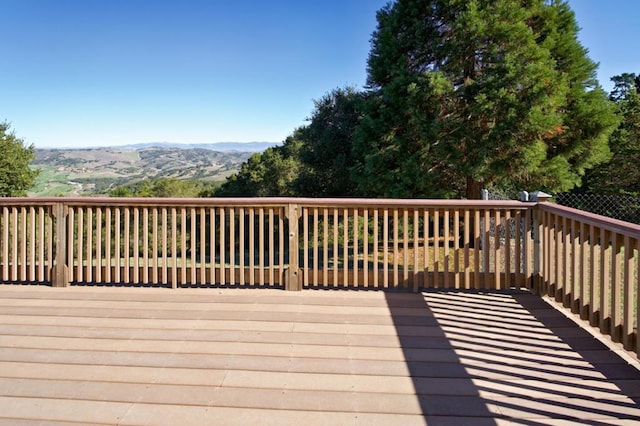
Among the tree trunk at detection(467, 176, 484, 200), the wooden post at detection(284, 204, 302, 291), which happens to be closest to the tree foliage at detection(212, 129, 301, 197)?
the tree trunk at detection(467, 176, 484, 200)

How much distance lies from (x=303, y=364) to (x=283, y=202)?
1.91 metres

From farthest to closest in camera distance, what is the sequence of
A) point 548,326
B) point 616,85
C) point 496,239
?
point 616,85 < point 496,239 < point 548,326

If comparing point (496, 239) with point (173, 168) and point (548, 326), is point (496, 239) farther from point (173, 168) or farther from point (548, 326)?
point (173, 168)

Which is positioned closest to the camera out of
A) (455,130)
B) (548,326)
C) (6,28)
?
(548,326)

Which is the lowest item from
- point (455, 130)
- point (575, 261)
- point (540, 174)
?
point (575, 261)

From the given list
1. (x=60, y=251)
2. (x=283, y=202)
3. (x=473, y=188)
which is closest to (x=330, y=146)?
(x=473, y=188)

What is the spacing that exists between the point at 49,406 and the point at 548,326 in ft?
10.1

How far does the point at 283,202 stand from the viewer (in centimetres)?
407

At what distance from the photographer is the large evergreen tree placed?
8602 millimetres

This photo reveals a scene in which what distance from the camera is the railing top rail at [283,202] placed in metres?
4.00

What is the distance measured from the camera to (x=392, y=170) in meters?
9.53

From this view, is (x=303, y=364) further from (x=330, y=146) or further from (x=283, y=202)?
(x=330, y=146)

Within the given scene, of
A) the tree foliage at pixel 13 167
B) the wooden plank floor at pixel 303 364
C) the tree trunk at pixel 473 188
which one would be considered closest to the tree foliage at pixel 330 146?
the tree trunk at pixel 473 188

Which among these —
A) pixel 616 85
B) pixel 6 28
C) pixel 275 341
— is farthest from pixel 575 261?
pixel 616 85
